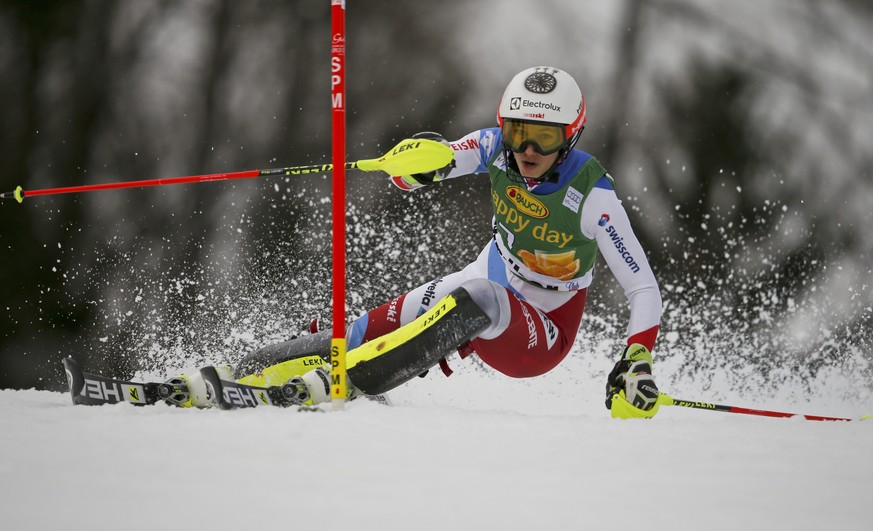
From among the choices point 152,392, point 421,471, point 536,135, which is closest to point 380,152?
point 536,135

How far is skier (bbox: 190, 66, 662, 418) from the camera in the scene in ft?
8.43

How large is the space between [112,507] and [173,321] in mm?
3781

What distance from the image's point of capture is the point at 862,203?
513 centimetres

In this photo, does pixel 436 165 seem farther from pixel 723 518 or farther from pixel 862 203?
pixel 862 203

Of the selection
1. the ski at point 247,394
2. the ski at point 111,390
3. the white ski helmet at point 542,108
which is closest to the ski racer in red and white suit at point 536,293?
the white ski helmet at point 542,108

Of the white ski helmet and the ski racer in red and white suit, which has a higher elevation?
the white ski helmet

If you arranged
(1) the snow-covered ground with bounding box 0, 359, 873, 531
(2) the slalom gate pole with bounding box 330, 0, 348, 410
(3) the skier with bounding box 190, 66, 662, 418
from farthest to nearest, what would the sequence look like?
(3) the skier with bounding box 190, 66, 662, 418
(2) the slalom gate pole with bounding box 330, 0, 348, 410
(1) the snow-covered ground with bounding box 0, 359, 873, 531

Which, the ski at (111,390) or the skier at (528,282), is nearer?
the skier at (528,282)

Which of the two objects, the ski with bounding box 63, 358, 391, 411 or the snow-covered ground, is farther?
the ski with bounding box 63, 358, 391, 411

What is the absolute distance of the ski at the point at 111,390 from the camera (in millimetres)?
2689

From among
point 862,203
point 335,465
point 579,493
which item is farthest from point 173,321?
point 862,203

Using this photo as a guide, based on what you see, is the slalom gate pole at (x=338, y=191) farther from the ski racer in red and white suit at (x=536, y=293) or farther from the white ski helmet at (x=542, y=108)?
the white ski helmet at (x=542, y=108)

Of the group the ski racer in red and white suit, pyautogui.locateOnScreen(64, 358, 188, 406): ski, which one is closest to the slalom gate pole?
the ski racer in red and white suit

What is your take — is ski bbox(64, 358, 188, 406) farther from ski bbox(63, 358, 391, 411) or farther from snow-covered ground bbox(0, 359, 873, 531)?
snow-covered ground bbox(0, 359, 873, 531)
